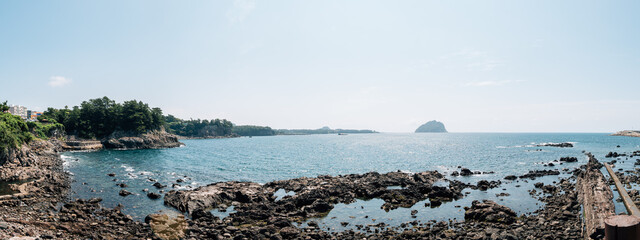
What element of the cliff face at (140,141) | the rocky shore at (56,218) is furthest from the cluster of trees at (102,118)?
the rocky shore at (56,218)

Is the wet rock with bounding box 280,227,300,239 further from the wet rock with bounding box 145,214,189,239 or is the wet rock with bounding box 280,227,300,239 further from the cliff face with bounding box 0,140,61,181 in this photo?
the cliff face with bounding box 0,140,61,181

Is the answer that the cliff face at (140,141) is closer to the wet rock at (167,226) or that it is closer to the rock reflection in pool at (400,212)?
the wet rock at (167,226)

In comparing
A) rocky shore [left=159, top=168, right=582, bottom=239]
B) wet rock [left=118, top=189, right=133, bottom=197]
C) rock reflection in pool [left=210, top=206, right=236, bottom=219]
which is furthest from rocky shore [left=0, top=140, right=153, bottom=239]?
rock reflection in pool [left=210, top=206, right=236, bottom=219]

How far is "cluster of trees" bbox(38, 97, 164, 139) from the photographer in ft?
368

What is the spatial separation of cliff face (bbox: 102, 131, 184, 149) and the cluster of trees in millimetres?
3198

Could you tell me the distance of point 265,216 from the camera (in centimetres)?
2572

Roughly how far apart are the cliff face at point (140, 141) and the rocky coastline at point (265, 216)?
2954 inches

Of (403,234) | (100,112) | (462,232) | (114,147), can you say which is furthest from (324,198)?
(100,112)

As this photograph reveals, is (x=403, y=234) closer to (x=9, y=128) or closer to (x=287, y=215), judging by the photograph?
(x=287, y=215)

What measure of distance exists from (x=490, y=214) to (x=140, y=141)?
124m

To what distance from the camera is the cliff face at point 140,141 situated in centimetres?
10601

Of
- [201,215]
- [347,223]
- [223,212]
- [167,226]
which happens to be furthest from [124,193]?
[347,223]

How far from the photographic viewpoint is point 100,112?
11650cm

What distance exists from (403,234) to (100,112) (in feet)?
442
